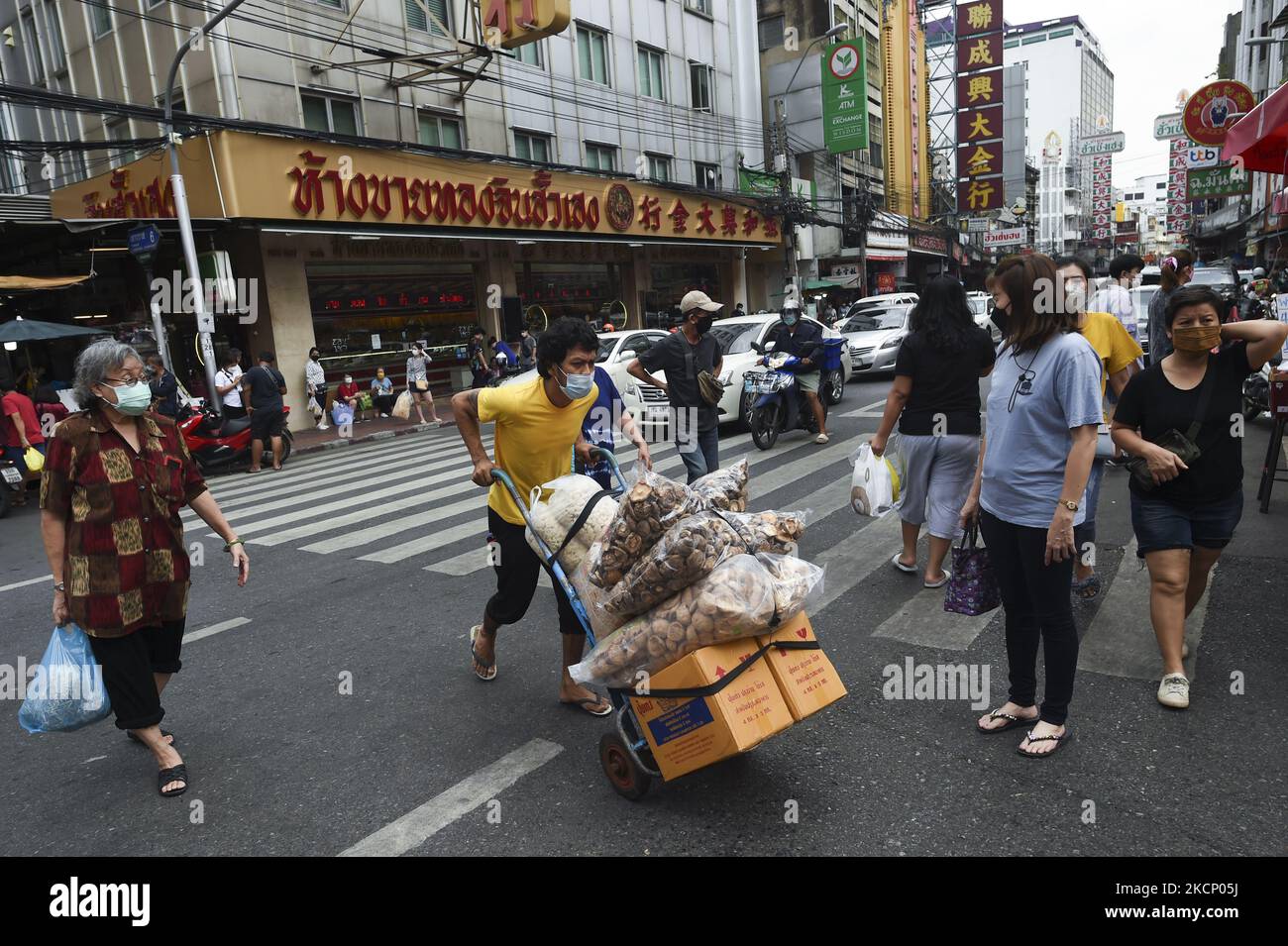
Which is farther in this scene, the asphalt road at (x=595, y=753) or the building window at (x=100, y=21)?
the building window at (x=100, y=21)

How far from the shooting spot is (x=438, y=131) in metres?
19.7

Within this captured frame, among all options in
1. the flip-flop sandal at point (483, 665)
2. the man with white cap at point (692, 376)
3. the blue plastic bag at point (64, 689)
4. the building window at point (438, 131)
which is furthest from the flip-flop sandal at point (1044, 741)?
the building window at point (438, 131)

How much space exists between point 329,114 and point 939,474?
16.5 metres

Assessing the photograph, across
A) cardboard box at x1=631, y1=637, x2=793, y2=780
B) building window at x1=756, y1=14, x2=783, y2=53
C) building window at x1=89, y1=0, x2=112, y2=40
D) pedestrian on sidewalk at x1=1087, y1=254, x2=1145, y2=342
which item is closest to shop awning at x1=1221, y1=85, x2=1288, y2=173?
pedestrian on sidewalk at x1=1087, y1=254, x2=1145, y2=342

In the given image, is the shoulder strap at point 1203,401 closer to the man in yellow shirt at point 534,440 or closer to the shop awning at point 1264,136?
the shop awning at point 1264,136

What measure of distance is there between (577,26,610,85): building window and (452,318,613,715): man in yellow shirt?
886 inches

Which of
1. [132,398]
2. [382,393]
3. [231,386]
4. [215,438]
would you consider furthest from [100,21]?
[132,398]

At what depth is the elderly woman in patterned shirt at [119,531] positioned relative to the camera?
3.30m

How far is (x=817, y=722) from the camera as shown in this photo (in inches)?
144

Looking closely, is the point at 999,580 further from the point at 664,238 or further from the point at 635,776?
the point at 664,238

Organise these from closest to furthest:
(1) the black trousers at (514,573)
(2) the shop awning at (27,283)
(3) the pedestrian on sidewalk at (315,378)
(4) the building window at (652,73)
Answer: (1) the black trousers at (514,573) → (2) the shop awning at (27,283) → (3) the pedestrian on sidewalk at (315,378) → (4) the building window at (652,73)

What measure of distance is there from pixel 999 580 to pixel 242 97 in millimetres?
16739

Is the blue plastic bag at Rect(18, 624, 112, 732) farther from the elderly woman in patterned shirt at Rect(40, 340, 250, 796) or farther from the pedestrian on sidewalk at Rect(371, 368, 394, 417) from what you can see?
the pedestrian on sidewalk at Rect(371, 368, 394, 417)

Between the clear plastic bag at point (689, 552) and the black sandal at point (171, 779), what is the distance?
1.94 meters
